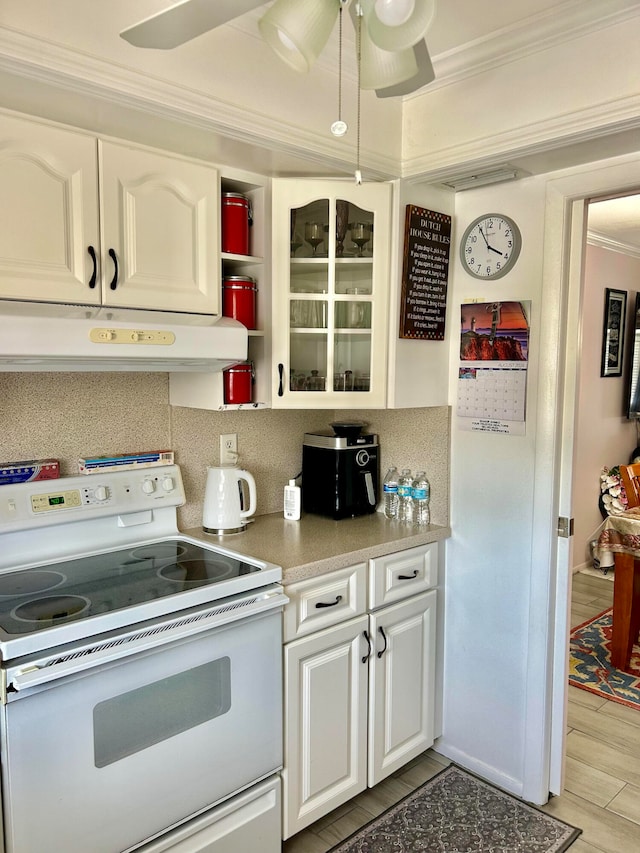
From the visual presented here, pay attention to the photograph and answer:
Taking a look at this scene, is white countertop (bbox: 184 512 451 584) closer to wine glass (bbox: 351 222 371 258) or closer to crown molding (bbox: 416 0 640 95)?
wine glass (bbox: 351 222 371 258)

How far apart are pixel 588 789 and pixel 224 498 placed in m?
1.68

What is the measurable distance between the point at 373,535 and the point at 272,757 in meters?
0.77

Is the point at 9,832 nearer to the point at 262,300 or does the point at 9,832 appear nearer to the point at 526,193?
the point at 262,300

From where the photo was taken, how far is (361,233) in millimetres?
2213

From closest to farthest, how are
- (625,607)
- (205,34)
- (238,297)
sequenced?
(205,34)
(238,297)
(625,607)

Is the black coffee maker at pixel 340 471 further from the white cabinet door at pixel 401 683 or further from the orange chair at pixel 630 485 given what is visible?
the orange chair at pixel 630 485

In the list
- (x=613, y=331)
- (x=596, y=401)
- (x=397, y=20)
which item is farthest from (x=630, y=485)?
(x=397, y=20)

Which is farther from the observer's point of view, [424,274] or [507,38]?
[424,274]

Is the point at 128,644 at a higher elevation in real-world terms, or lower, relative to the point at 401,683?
higher

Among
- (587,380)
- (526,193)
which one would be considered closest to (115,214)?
(526,193)

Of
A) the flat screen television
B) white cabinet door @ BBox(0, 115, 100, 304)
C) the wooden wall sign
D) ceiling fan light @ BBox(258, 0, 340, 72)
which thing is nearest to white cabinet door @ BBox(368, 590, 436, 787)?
the wooden wall sign

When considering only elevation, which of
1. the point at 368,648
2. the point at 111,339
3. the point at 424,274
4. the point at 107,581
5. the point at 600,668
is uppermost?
the point at 424,274

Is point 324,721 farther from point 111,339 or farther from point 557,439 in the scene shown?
point 111,339

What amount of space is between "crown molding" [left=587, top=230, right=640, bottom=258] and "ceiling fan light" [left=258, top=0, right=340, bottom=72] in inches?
154
